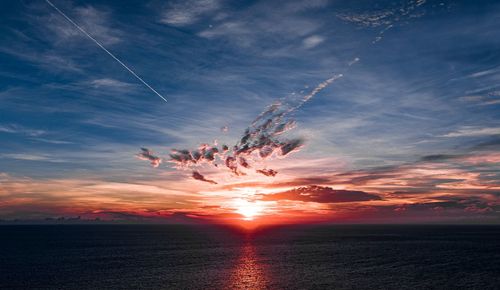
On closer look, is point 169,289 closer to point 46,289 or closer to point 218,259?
point 46,289

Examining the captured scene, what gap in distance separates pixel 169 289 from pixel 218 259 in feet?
169

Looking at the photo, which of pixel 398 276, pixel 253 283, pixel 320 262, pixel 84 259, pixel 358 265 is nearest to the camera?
pixel 253 283

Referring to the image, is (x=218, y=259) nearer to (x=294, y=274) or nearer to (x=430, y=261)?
(x=294, y=274)

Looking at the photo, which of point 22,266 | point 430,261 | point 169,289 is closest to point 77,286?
point 169,289

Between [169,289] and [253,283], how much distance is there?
18518 millimetres

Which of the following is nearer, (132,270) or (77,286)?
(77,286)

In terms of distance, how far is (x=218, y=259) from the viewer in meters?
128

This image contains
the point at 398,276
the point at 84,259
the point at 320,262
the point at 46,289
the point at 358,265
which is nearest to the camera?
the point at 46,289

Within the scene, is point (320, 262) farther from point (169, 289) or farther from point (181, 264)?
point (169, 289)

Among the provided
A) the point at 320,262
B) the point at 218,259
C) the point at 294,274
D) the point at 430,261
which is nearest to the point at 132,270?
the point at 218,259

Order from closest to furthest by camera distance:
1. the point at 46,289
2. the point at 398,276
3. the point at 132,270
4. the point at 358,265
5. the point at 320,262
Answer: the point at 46,289, the point at 398,276, the point at 132,270, the point at 358,265, the point at 320,262

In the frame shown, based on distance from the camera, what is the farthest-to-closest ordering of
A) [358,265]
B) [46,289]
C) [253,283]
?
[358,265]
[253,283]
[46,289]

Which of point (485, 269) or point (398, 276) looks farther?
point (485, 269)

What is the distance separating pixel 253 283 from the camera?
83688mm
